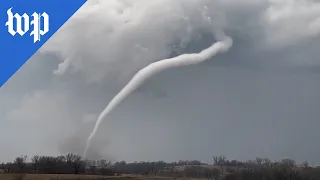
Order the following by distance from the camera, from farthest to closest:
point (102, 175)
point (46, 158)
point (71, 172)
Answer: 1. point (46, 158)
2. point (71, 172)
3. point (102, 175)

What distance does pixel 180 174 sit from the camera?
80.4 m

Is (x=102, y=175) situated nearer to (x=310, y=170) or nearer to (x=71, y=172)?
(x=71, y=172)

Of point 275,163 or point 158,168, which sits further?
point 158,168

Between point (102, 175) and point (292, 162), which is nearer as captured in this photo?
point (102, 175)

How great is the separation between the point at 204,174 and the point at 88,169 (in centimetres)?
2100

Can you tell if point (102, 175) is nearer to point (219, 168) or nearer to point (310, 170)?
point (219, 168)

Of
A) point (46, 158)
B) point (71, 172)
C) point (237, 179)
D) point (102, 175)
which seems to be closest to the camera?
point (237, 179)

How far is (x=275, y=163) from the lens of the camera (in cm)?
7969

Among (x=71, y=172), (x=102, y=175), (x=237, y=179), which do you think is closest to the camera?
(x=237, y=179)

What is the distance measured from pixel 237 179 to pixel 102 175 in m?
22.2

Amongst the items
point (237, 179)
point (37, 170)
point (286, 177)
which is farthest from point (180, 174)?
point (37, 170)

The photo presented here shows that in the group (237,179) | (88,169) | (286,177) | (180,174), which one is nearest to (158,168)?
(180,174)

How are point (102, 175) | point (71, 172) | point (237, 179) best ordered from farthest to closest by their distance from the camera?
point (71, 172), point (102, 175), point (237, 179)

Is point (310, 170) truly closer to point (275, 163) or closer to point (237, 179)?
point (275, 163)
